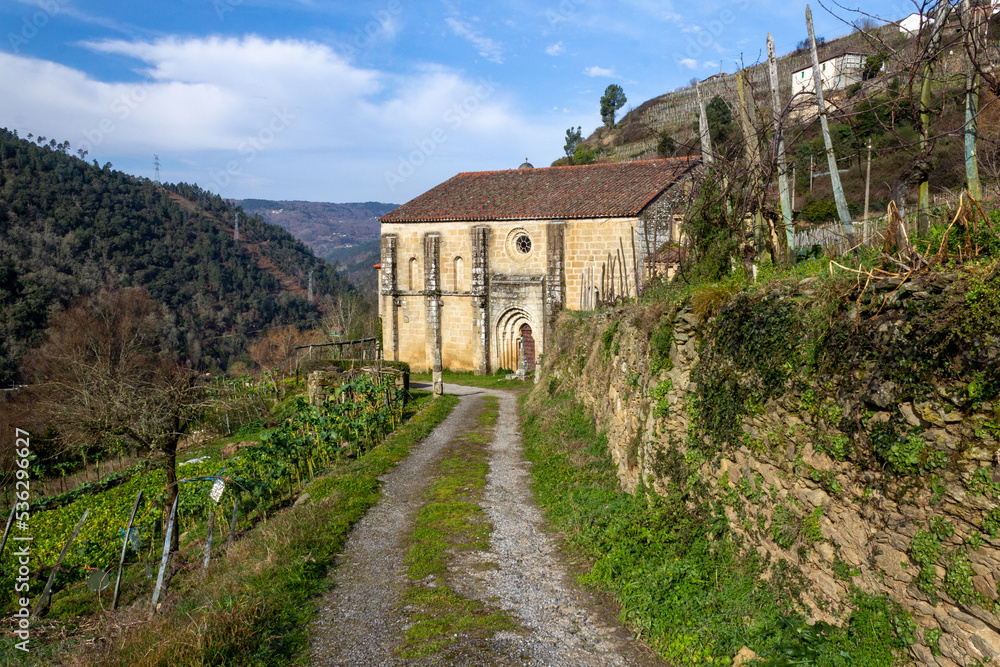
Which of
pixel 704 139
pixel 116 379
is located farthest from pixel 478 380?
pixel 704 139

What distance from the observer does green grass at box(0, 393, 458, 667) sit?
502 centimetres

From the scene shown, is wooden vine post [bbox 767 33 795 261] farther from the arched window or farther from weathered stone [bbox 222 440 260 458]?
the arched window

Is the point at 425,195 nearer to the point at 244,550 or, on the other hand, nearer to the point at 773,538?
the point at 244,550

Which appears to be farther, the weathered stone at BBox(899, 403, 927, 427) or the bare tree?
the bare tree

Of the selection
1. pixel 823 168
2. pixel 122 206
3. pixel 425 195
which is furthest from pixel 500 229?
pixel 122 206

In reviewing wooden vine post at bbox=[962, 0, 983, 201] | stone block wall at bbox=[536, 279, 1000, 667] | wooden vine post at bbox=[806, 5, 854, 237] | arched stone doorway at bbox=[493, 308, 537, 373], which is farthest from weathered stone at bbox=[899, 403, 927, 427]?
arched stone doorway at bbox=[493, 308, 537, 373]

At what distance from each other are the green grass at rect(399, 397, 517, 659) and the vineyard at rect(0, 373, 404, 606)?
2781mm

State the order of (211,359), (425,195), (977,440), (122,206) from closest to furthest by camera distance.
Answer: (977,440) < (425,195) < (211,359) < (122,206)

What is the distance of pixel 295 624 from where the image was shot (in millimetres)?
5859

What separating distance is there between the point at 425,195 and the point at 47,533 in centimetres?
2536

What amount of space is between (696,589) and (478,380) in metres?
22.9

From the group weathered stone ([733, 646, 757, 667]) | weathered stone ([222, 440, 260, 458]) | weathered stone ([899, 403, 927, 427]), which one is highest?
weathered stone ([899, 403, 927, 427])

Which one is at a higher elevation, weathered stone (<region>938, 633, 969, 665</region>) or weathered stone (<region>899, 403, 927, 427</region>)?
weathered stone (<region>899, 403, 927, 427</region>)

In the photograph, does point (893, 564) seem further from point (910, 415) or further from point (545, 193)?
point (545, 193)
